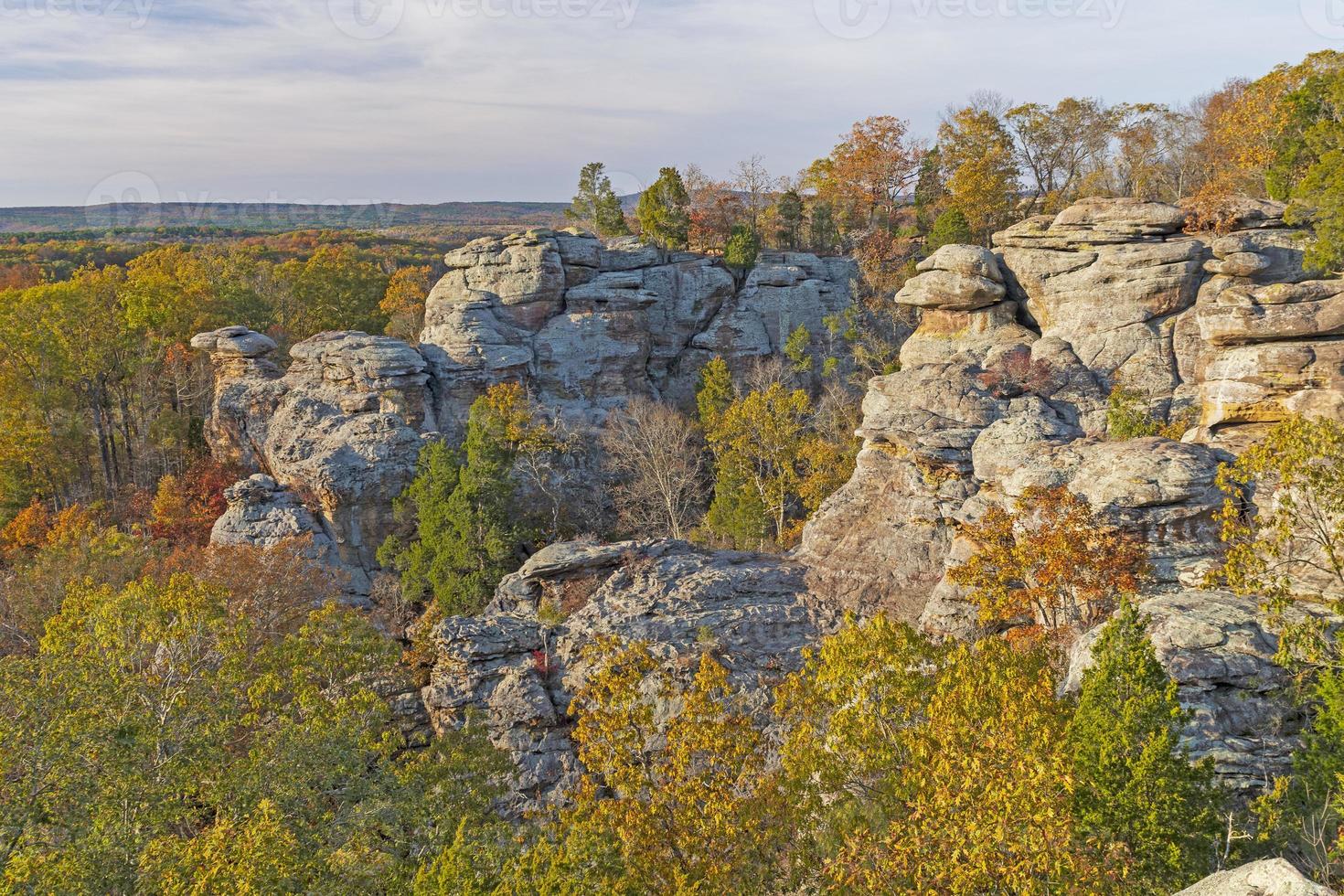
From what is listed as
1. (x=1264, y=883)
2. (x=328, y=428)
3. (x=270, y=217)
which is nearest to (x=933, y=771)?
(x=1264, y=883)

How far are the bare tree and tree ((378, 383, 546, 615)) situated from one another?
5.86 meters

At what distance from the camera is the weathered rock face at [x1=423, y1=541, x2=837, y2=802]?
71.1 ft

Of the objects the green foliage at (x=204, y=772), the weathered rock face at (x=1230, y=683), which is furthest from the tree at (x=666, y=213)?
the weathered rock face at (x=1230, y=683)

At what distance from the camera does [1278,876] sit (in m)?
7.33

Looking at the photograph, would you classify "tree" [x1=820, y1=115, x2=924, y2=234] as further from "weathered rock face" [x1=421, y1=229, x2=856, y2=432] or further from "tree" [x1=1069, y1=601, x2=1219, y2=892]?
"tree" [x1=1069, y1=601, x2=1219, y2=892]

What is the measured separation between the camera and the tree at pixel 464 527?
1329 inches

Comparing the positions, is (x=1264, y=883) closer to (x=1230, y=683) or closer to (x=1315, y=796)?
(x=1315, y=796)

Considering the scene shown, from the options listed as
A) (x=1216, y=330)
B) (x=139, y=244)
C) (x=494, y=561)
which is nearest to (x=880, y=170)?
(x=1216, y=330)

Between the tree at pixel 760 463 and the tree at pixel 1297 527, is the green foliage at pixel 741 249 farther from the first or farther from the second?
the tree at pixel 1297 527

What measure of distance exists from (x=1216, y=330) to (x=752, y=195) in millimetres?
39055

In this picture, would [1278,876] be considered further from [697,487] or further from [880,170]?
[880,170]

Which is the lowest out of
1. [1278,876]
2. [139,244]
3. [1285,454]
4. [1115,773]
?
[1115,773]

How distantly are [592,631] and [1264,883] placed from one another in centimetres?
1852

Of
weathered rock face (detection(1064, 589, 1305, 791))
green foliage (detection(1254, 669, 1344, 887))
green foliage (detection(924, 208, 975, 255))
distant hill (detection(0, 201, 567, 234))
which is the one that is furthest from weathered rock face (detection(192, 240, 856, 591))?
distant hill (detection(0, 201, 567, 234))
